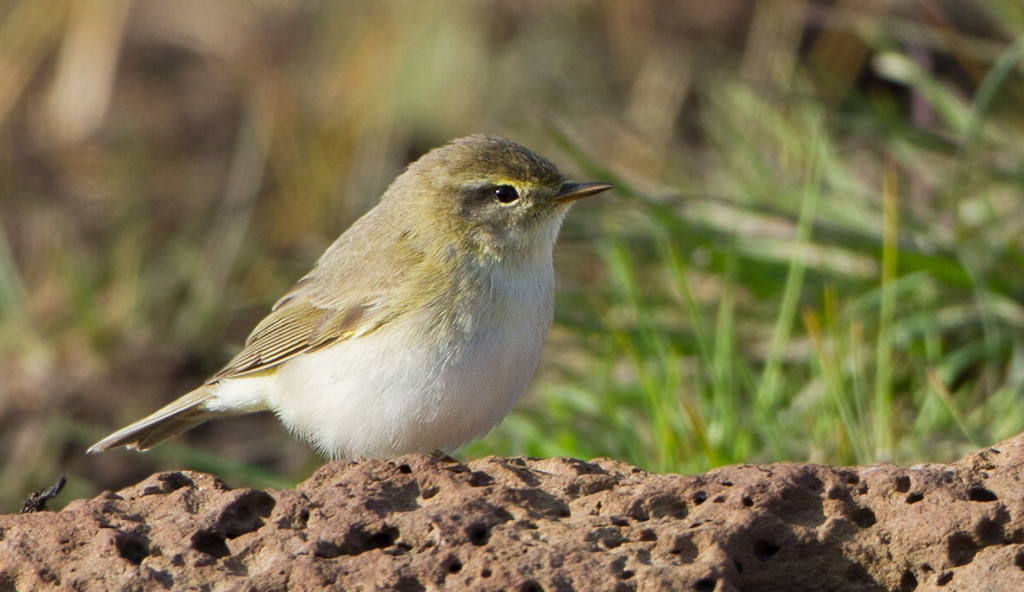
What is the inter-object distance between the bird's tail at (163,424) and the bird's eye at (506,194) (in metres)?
1.34

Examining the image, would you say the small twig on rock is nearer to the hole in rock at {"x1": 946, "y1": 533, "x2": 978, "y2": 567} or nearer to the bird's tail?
the bird's tail

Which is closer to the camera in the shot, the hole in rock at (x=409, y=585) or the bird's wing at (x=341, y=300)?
the hole in rock at (x=409, y=585)

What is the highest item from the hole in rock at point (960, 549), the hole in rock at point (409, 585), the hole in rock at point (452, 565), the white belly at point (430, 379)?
the white belly at point (430, 379)

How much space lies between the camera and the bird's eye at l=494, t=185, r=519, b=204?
426cm

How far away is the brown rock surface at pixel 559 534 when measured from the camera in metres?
2.51

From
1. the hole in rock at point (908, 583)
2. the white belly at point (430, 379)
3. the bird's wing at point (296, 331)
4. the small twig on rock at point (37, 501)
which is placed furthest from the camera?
the bird's wing at point (296, 331)

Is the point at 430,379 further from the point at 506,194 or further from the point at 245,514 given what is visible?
the point at 245,514

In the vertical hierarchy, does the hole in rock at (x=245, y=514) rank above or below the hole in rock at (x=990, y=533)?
below

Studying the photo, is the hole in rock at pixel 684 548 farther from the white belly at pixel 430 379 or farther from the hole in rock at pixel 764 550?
the white belly at pixel 430 379

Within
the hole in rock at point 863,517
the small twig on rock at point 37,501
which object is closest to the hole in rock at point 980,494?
the hole in rock at point 863,517

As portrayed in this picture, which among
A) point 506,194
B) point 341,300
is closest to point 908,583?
point 506,194

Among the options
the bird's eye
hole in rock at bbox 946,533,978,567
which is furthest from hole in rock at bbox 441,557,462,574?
the bird's eye

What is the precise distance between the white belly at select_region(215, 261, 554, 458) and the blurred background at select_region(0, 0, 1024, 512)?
0.95 meters

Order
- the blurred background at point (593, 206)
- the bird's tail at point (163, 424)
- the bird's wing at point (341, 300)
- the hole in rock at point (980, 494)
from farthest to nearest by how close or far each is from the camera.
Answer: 1. the blurred background at point (593, 206)
2. the bird's tail at point (163, 424)
3. the bird's wing at point (341, 300)
4. the hole in rock at point (980, 494)
